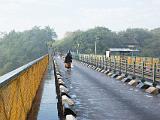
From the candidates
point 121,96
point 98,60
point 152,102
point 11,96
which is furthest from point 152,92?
point 98,60

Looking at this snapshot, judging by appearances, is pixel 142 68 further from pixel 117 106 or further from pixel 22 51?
pixel 22 51

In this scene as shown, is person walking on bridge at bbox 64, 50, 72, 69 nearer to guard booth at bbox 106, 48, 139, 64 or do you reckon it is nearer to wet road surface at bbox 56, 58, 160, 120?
guard booth at bbox 106, 48, 139, 64

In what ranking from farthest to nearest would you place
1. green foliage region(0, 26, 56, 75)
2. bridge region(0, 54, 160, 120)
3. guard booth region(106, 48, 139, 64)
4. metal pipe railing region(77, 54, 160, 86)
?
1. green foliage region(0, 26, 56, 75)
2. guard booth region(106, 48, 139, 64)
3. metal pipe railing region(77, 54, 160, 86)
4. bridge region(0, 54, 160, 120)

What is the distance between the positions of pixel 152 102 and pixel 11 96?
936 cm

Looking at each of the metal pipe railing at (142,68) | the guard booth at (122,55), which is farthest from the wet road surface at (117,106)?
the guard booth at (122,55)

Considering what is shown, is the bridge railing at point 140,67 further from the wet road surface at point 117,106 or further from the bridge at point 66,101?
the wet road surface at point 117,106

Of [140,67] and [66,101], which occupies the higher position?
[140,67]

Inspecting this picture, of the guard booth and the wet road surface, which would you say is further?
the guard booth

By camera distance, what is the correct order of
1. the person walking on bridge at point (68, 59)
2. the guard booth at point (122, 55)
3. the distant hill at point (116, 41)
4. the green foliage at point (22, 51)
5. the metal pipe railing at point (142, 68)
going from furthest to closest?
the green foliage at point (22, 51) < the distant hill at point (116, 41) < the person walking on bridge at point (68, 59) < the guard booth at point (122, 55) < the metal pipe railing at point (142, 68)

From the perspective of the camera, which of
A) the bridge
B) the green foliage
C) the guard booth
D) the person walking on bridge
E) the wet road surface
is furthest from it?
the green foliage

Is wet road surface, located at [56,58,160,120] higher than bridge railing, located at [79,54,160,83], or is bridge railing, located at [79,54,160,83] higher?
bridge railing, located at [79,54,160,83]

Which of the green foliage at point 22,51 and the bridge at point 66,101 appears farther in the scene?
the green foliage at point 22,51

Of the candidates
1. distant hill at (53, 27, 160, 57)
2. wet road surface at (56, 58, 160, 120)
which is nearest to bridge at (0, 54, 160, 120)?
wet road surface at (56, 58, 160, 120)

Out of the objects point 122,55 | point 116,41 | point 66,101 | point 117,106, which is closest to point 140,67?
point 117,106
